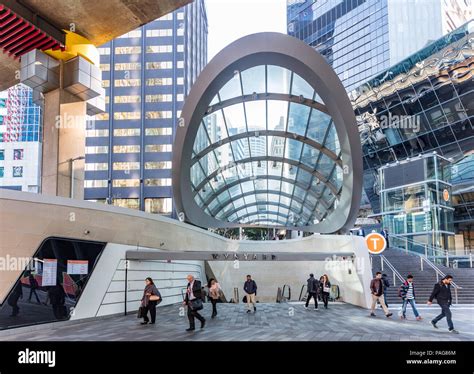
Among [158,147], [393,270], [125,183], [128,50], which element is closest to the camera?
[393,270]

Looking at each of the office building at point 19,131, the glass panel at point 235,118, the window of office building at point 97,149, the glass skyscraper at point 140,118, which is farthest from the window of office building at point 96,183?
the glass panel at point 235,118

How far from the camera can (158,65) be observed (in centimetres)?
8444

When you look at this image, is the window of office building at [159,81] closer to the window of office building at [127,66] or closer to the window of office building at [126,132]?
the window of office building at [127,66]

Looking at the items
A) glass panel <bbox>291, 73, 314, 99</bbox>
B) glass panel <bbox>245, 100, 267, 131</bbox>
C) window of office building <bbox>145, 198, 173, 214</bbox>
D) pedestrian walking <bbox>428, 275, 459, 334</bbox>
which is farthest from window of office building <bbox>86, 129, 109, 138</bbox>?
pedestrian walking <bbox>428, 275, 459, 334</bbox>

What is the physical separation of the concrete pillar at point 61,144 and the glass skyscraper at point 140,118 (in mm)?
61717

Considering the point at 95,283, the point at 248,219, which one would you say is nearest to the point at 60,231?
the point at 95,283

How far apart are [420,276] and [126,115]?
2792 inches

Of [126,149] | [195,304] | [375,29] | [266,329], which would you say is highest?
[375,29]

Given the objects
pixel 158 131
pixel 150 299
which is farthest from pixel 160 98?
pixel 150 299

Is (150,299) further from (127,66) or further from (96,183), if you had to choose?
(127,66)

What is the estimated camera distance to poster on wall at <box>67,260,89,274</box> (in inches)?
468

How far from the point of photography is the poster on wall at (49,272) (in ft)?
36.4
